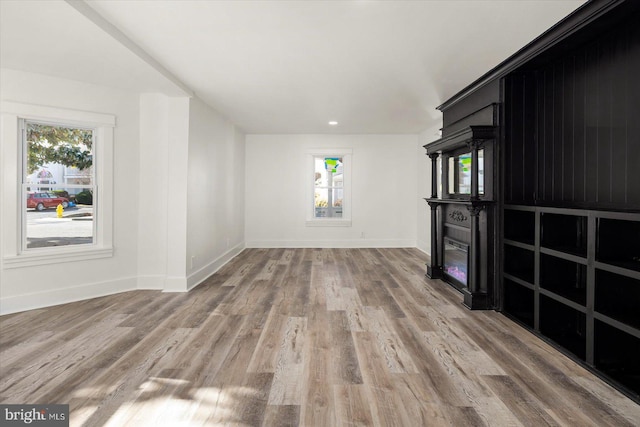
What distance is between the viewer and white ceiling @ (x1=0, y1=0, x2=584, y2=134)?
2.53 metres

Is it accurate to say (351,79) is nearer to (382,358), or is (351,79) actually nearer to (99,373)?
(382,358)

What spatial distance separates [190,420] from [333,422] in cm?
75

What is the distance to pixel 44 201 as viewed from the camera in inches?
153

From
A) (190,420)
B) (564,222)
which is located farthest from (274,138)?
(190,420)

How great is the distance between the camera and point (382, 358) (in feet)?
8.31

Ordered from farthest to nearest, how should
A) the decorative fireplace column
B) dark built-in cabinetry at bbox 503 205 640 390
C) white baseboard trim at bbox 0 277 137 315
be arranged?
the decorative fireplace column, white baseboard trim at bbox 0 277 137 315, dark built-in cabinetry at bbox 503 205 640 390

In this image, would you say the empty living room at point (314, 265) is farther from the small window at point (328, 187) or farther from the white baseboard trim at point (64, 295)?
the small window at point (328, 187)

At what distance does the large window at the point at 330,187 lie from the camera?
7.98 metres

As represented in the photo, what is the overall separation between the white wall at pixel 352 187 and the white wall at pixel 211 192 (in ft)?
2.00

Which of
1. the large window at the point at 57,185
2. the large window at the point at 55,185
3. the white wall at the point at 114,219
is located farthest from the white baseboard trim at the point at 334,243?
the large window at the point at 57,185

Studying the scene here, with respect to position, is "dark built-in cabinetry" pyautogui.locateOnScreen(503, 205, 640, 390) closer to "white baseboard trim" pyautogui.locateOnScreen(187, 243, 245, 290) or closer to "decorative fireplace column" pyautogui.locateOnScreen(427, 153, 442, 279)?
"decorative fireplace column" pyautogui.locateOnScreen(427, 153, 442, 279)

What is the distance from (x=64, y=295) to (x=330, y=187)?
5.42 metres

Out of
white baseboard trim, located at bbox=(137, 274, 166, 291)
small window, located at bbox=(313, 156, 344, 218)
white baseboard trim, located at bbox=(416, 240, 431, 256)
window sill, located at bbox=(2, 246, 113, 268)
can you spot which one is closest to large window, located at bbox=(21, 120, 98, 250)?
window sill, located at bbox=(2, 246, 113, 268)

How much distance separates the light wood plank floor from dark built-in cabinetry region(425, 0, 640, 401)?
1.14ft
